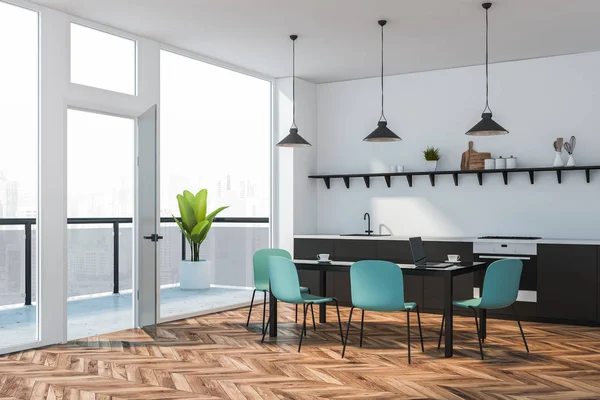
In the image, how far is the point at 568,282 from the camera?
6418mm

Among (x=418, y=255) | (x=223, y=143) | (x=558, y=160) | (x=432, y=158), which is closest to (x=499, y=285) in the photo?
(x=418, y=255)

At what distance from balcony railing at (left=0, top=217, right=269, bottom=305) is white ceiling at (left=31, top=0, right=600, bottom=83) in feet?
5.90

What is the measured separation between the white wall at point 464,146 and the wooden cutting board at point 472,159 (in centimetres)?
13

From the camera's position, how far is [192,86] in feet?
24.7

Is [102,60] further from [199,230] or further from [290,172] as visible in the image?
[199,230]

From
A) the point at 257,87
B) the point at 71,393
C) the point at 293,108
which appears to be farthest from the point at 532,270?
the point at 71,393

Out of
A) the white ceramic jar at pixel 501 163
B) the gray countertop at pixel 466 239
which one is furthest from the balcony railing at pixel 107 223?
the white ceramic jar at pixel 501 163

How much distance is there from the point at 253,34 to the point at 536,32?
268cm

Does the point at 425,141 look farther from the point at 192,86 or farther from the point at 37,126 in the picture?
the point at 37,126

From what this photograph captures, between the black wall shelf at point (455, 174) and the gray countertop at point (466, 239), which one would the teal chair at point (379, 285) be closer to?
the gray countertop at point (466, 239)

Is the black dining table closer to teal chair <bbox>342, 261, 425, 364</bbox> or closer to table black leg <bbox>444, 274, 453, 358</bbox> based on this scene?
table black leg <bbox>444, 274, 453, 358</bbox>

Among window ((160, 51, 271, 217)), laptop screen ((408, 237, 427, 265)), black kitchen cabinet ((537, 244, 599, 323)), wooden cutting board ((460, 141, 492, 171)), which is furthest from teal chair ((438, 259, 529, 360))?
window ((160, 51, 271, 217))

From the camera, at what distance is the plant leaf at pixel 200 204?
8.59m

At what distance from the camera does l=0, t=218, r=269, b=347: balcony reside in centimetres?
532
